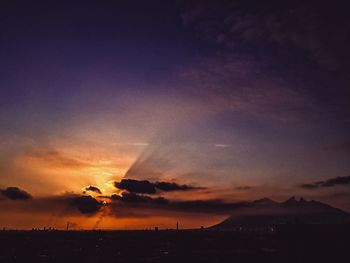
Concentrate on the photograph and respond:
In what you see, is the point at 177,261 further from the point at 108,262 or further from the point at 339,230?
the point at 339,230

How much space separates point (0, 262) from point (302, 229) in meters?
67.1

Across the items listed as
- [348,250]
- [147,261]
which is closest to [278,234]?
[348,250]

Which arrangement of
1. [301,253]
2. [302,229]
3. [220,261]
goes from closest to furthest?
1. [220,261]
2. [301,253]
3. [302,229]

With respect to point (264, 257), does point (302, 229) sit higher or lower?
higher

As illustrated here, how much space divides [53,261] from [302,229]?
57021 mm

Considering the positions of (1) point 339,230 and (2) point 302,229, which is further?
(2) point 302,229

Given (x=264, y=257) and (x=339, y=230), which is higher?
(x=339, y=230)

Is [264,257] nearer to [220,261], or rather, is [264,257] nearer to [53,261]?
[220,261]

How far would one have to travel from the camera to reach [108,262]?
74.6 meters

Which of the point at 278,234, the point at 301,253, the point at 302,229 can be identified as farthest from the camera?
the point at 278,234

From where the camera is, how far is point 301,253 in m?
78.8

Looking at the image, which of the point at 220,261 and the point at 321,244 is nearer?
the point at 220,261

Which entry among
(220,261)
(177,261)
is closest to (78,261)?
(177,261)

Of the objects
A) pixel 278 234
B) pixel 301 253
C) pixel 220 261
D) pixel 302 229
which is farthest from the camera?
pixel 278 234
